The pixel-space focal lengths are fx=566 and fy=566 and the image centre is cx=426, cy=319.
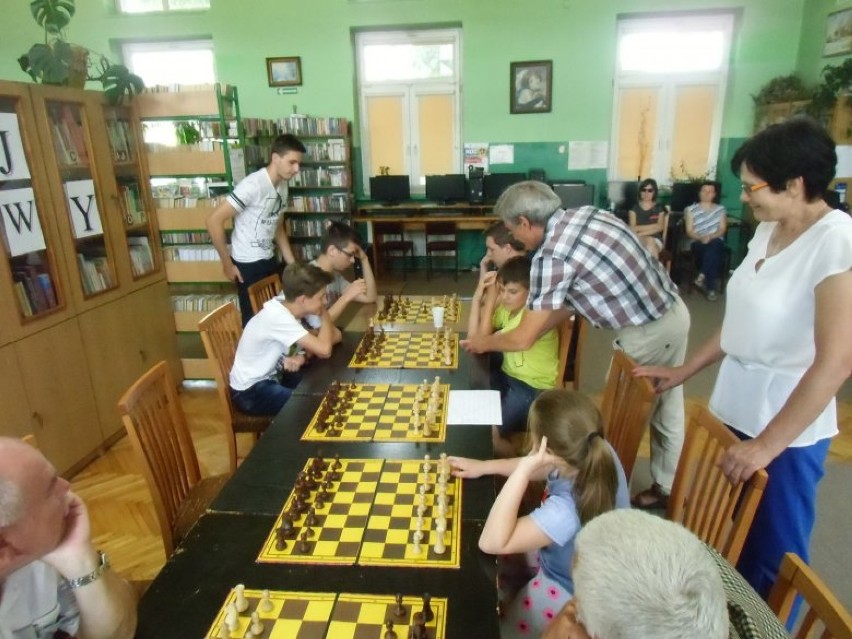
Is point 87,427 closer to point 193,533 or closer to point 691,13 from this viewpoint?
point 193,533

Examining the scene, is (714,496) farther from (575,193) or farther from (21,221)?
(575,193)

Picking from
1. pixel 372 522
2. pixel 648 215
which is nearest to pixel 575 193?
pixel 648 215

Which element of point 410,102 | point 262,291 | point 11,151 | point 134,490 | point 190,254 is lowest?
point 134,490

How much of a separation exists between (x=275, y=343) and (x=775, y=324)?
6.36 feet

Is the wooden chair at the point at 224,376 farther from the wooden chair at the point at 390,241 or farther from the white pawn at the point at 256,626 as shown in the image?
the wooden chair at the point at 390,241

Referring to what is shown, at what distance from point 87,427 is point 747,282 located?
10.6 feet

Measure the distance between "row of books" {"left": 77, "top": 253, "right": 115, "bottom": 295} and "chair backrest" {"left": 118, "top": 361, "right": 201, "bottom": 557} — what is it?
159 centimetres

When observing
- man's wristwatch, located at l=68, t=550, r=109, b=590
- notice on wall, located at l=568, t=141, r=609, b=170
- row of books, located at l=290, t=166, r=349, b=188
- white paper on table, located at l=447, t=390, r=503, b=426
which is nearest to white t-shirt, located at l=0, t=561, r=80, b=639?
man's wristwatch, located at l=68, t=550, r=109, b=590

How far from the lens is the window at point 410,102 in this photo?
23.4 ft

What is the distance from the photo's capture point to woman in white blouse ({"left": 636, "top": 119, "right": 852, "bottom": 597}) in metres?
1.36

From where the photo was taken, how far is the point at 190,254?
3.92m

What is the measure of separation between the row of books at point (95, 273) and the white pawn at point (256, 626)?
104 inches

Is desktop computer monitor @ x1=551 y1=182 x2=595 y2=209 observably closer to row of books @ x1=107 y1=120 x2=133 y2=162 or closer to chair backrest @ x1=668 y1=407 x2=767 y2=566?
row of books @ x1=107 y1=120 x2=133 y2=162

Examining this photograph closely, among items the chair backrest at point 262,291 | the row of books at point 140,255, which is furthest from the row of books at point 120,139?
the chair backrest at point 262,291
